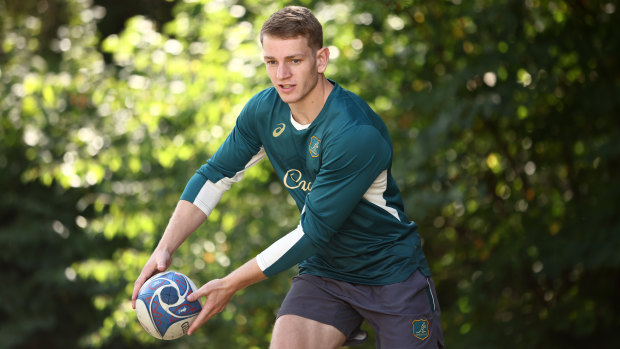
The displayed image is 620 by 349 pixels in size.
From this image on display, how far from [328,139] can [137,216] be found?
161 inches

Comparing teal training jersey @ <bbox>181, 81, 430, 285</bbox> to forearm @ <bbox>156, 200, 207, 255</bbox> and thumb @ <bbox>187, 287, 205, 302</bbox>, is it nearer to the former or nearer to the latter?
forearm @ <bbox>156, 200, 207, 255</bbox>

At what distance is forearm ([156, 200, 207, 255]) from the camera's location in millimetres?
3396

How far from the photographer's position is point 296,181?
329 centimetres

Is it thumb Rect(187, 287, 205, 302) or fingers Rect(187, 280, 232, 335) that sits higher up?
fingers Rect(187, 280, 232, 335)

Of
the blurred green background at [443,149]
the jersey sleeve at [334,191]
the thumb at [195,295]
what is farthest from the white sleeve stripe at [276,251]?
the blurred green background at [443,149]

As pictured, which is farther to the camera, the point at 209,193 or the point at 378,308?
the point at 209,193

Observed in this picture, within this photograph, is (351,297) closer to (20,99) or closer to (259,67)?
(259,67)

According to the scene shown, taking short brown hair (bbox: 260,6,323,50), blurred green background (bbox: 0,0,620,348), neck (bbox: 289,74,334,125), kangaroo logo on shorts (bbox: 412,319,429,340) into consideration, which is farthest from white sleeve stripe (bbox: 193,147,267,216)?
blurred green background (bbox: 0,0,620,348)

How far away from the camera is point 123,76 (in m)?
7.50

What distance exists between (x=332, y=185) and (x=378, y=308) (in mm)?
622

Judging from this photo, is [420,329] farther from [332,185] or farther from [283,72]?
[283,72]

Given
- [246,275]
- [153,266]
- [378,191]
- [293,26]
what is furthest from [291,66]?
[153,266]

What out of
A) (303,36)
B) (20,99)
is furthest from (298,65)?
(20,99)

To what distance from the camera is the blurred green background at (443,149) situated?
5676 millimetres
